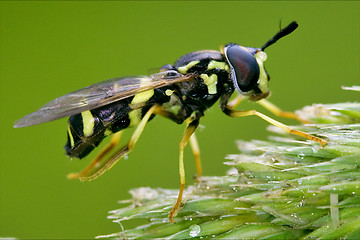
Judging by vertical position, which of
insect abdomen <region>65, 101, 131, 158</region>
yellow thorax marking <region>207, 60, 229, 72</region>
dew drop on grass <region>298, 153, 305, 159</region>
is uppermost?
yellow thorax marking <region>207, 60, 229, 72</region>

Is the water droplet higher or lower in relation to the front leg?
lower

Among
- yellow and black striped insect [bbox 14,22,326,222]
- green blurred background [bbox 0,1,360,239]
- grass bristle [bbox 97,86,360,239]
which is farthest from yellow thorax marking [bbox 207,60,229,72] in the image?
green blurred background [bbox 0,1,360,239]

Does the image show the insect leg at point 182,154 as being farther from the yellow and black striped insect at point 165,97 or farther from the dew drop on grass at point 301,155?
the dew drop on grass at point 301,155

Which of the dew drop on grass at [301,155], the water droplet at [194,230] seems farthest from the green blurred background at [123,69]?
the dew drop on grass at [301,155]

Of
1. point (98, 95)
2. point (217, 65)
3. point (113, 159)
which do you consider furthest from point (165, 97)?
point (113, 159)

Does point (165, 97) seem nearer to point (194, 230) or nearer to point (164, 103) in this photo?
point (164, 103)

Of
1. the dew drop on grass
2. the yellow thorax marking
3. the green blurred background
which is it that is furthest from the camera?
the green blurred background

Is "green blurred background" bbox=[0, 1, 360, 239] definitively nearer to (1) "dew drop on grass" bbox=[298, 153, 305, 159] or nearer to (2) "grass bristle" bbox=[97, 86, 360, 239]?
(2) "grass bristle" bbox=[97, 86, 360, 239]

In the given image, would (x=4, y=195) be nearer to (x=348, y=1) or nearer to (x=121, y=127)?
(x=121, y=127)

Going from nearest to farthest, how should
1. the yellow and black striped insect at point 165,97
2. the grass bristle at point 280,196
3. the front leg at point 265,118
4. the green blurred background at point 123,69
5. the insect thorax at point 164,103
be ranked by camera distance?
the grass bristle at point 280,196 → the front leg at point 265,118 → the yellow and black striped insect at point 165,97 → the insect thorax at point 164,103 → the green blurred background at point 123,69
